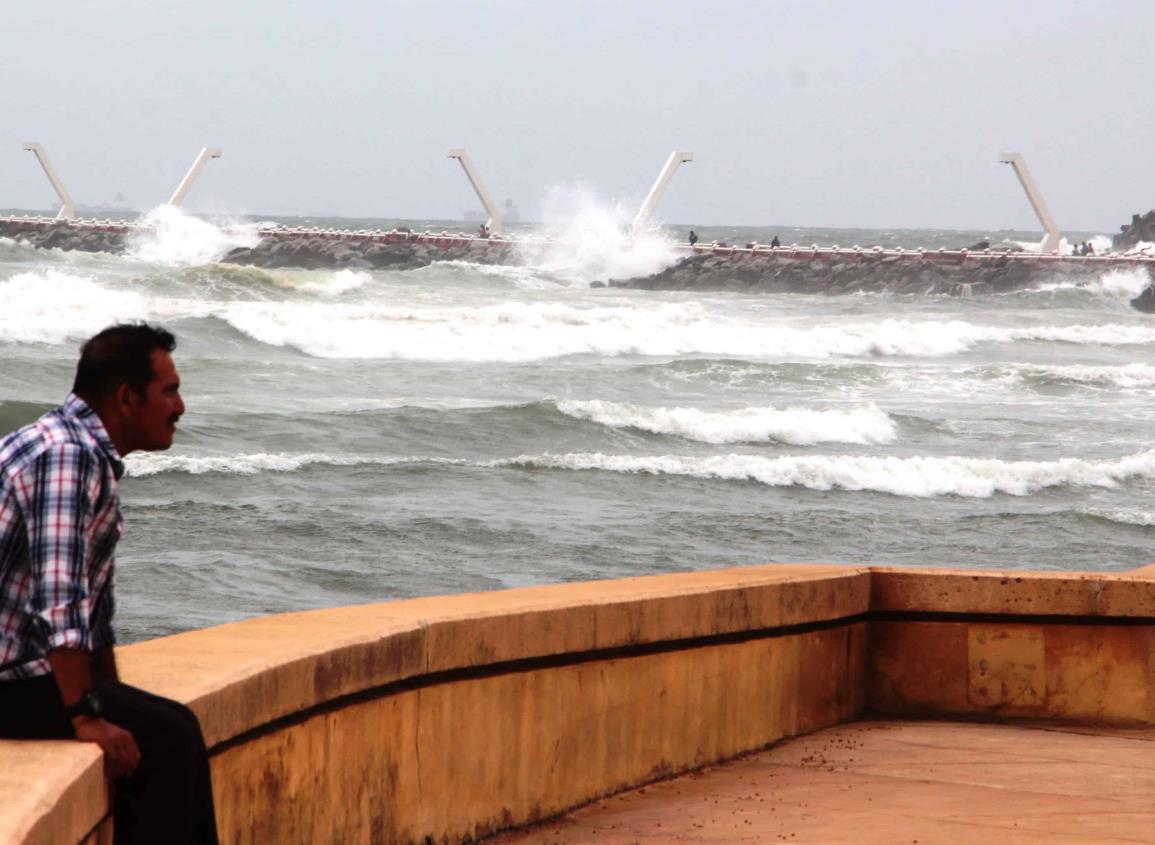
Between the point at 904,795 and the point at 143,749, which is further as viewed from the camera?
the point at 904,795

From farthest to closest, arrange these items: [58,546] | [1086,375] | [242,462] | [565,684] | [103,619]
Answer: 1. [1086,375]
2. [242,462]
3. [565,684]
4. [103,619]
5. [58,546]

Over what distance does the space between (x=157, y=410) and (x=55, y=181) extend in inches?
3272

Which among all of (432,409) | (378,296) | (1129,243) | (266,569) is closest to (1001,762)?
(266,569)

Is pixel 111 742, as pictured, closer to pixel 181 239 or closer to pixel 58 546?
pixel 58 546

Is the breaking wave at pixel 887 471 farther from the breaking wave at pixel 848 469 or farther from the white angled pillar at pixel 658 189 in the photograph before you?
the white angled pillar at pixel 658 189

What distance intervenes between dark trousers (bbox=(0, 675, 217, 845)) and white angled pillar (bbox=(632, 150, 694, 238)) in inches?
2672

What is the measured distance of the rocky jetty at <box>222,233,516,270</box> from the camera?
A: 72.6 m

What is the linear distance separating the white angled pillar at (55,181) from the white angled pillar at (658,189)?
27128 mm

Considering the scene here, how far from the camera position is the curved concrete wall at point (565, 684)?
3.34 metres

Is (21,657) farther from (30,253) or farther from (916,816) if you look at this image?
(30,253)

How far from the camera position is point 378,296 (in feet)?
163

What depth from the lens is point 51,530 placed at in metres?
2.63

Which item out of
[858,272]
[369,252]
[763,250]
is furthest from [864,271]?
[369,252]

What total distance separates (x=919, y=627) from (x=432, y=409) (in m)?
17.1
